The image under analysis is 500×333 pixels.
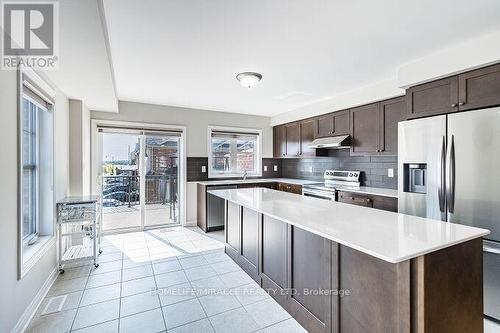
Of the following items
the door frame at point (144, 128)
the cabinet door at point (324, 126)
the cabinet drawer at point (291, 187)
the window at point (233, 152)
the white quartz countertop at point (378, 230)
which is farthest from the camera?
the window at point (233, 152)

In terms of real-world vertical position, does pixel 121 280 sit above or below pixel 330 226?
below

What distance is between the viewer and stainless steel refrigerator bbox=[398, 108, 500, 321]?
206cm

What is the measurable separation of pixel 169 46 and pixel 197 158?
9.23ft

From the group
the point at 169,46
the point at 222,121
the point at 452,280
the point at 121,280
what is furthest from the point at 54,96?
the point at 452,280

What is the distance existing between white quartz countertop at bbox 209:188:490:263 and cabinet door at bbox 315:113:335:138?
2.37 m

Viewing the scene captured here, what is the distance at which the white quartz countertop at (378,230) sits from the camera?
123 cm

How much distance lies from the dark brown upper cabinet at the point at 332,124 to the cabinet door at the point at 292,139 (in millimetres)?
536

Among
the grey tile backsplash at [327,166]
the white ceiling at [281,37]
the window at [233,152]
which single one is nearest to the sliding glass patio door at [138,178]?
the grey tile backsplash at [327,166]

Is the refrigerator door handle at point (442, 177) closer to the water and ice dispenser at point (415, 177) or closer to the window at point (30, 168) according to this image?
the water and ice dispenser at point (415, 177)

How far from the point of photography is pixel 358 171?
4.28m

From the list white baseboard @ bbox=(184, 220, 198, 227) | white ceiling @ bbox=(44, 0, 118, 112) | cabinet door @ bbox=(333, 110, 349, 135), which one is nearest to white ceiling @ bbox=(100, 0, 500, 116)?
white ceiling @ bbox=(44, 0, 118, 112)

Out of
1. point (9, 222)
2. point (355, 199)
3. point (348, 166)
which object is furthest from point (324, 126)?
point (9, 222)

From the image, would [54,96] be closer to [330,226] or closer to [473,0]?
[330,226]

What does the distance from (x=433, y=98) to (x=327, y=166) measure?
8.24 feet
